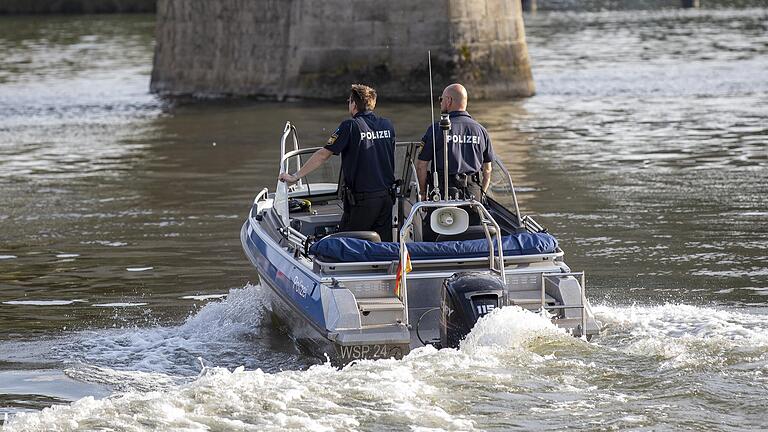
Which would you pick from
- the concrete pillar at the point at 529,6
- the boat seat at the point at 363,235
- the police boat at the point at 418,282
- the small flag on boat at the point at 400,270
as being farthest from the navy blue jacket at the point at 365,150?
the concrete pillar at the point at 529,6

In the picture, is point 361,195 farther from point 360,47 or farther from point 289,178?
point 360,47

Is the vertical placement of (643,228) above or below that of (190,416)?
below

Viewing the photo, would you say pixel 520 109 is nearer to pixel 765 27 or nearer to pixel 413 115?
pixel 413 115

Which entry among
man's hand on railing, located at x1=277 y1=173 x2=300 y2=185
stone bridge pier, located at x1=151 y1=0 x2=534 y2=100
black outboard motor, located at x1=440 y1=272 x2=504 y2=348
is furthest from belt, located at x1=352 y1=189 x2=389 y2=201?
stone bridge pier, located at x1=151 y1=0 x2=534 y2=100

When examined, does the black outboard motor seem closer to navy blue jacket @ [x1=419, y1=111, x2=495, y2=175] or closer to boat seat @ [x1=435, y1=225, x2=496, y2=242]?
boat seat @ [x1=435, y1=225, x2=496, y2=242]

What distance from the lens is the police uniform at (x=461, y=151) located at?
9.99 meters

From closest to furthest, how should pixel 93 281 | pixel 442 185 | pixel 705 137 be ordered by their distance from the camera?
pixel 442 185 → pixel 93 281 → pixel 705 137

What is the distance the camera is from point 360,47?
87.6 feet

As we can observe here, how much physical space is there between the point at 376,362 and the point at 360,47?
61.4 ft

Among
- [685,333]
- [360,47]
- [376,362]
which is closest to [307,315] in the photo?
[376,362]

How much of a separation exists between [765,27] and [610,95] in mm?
19853

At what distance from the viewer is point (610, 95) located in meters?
28.3

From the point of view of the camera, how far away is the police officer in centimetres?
993

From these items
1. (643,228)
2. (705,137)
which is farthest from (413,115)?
(643,228)
